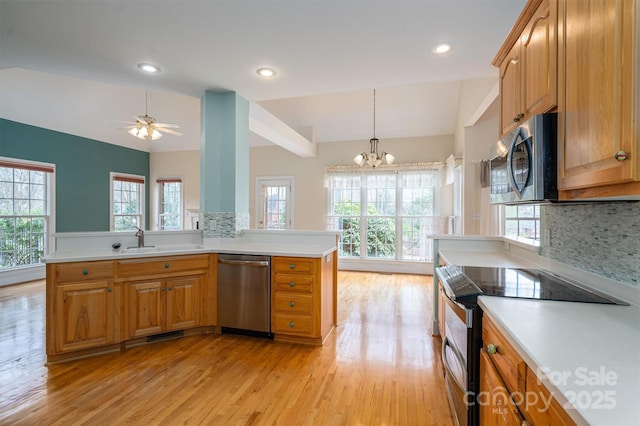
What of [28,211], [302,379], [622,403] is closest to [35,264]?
[28,211]

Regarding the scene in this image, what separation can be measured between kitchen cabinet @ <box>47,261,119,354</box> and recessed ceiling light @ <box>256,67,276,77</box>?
2.22 metres

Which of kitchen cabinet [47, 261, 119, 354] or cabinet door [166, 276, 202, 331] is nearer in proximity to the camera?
kitchen cabinet [47, 261, 119, 354]

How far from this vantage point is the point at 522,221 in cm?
338

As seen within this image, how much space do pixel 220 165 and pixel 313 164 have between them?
10.5 feet

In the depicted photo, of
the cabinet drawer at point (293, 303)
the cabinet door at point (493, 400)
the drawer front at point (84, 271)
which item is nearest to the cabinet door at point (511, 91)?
the cabinet door at point (493, 400)

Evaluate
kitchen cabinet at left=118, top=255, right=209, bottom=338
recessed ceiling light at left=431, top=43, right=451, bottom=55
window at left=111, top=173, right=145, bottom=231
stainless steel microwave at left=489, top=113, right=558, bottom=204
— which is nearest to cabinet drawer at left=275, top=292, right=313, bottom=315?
kitchen cabinet at left=118, top=255, right=209, bottom=338

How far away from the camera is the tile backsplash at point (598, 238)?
1264mm

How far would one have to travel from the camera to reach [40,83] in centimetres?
456

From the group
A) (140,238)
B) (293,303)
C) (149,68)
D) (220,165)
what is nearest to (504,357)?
(293,303)

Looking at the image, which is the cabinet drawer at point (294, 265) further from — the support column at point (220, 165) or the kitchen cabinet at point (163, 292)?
the support column at point (220, 165)

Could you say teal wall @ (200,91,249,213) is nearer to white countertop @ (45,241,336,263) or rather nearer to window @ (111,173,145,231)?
white countertop @ (45,241,336,263)

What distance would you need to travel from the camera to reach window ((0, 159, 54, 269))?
4.75 m

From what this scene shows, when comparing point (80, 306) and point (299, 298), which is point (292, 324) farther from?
point (80, 306)

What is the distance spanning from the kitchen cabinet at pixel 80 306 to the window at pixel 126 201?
461 centimetres
